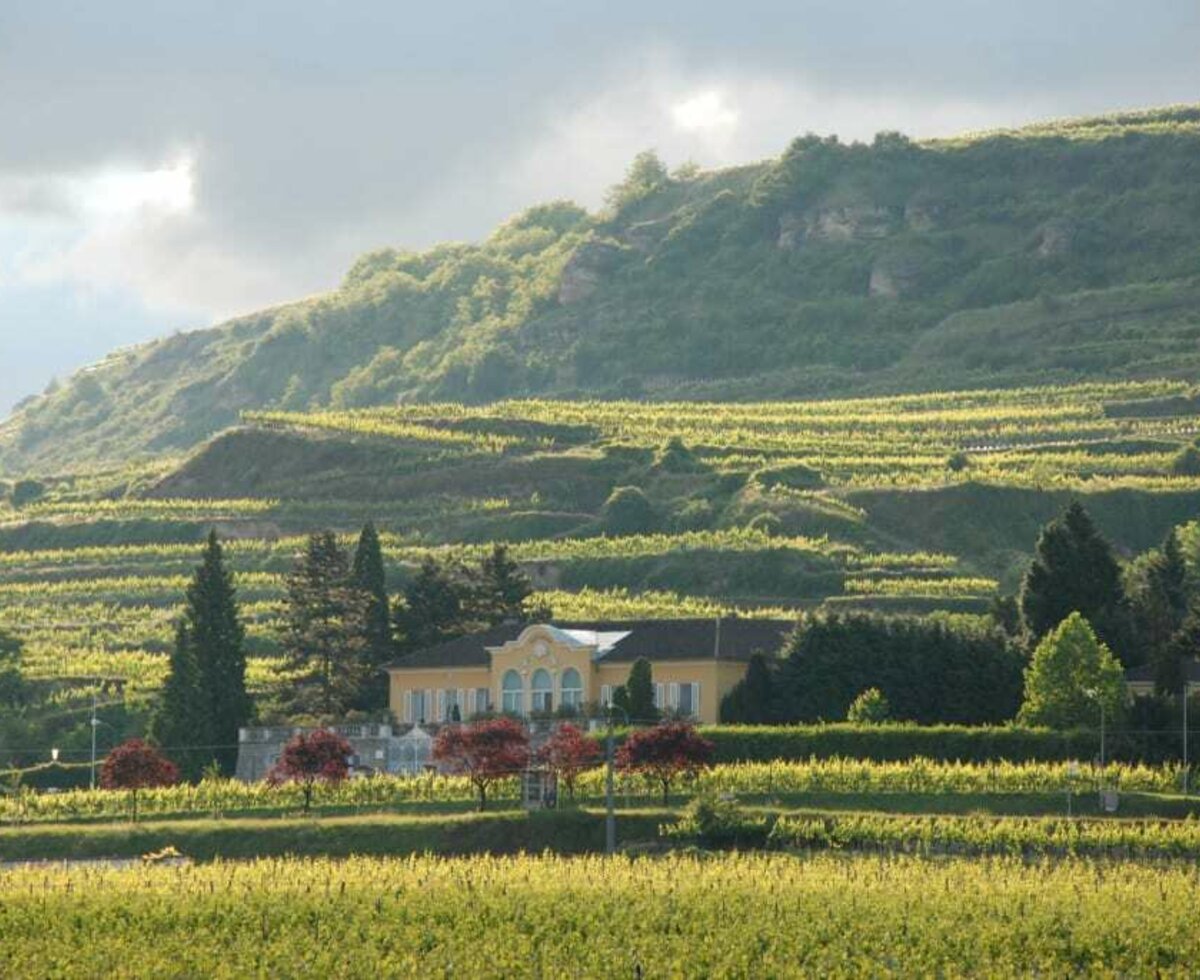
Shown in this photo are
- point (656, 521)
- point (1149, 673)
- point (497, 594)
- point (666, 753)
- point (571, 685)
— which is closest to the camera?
point (666, 753)

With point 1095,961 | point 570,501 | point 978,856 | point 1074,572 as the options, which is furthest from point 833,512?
point 1095,961

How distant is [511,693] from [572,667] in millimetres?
2477

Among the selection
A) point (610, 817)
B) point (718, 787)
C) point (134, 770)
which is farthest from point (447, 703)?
point (610, 817)

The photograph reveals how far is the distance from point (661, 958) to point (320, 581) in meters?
55.6

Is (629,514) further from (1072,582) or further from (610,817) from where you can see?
(610,817)

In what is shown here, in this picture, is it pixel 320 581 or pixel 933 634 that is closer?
pixel 933 634

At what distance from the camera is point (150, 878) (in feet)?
272

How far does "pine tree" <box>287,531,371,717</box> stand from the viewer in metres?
116

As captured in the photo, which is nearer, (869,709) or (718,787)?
(718,787)

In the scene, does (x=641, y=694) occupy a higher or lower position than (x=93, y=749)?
higher

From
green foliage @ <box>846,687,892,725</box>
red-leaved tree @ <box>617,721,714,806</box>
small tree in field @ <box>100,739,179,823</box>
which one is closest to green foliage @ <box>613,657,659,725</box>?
green foliage @ <box>846,687,892,725</box>

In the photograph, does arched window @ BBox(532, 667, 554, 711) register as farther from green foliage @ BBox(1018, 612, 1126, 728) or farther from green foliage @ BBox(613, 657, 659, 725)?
green foliage @ BBox(1018, 612, 1126, 728)

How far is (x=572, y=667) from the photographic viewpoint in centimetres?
10975

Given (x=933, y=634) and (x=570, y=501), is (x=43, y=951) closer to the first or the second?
(x=933, y=634)
